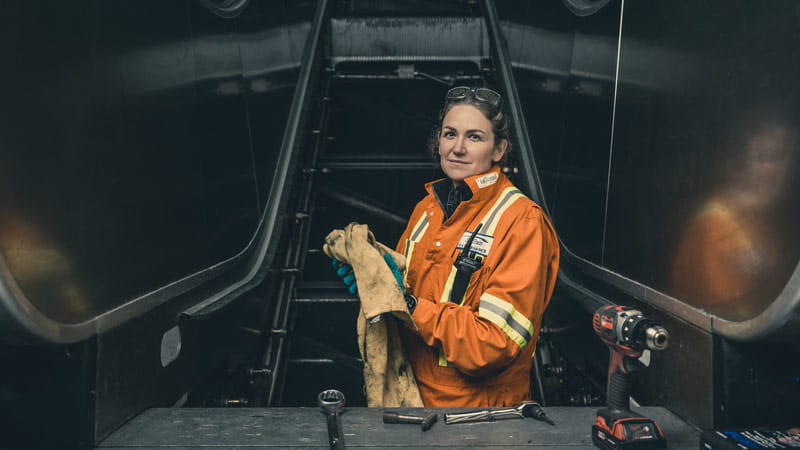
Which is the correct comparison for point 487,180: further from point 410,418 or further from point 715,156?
point 410,418

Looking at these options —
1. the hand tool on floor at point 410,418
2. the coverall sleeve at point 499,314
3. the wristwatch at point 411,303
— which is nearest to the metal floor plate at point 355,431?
the hand tool on floor at point 410,418

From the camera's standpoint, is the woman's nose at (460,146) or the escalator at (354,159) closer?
the woman's nose at (460,146)

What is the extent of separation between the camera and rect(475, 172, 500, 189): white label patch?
6.65 ft

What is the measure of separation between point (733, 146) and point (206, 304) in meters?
1.80

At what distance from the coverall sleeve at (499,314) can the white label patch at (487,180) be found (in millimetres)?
205

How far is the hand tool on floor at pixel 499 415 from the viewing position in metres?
1.63

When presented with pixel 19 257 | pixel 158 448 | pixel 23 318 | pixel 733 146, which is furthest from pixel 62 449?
pixel 733 146

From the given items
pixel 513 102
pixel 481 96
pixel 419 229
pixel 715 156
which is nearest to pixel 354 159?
pixel 513 102

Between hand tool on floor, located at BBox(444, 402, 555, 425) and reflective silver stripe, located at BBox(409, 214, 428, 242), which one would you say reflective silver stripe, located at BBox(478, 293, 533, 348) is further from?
reflective silver stripe, located at BBox(409, 214, 428, 242)

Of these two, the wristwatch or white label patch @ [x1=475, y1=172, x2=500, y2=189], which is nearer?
the wristwatch

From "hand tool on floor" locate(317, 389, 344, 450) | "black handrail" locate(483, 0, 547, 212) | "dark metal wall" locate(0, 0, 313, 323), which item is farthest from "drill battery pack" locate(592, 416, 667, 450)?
"black handrail" locate(483, 0, 547, 212)

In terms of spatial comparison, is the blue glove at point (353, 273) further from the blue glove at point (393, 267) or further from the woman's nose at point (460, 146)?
the woman's nose at point (460, 146)

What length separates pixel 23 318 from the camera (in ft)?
4.27

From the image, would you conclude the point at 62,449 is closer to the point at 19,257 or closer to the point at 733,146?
the point at 19,257
